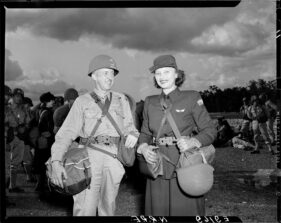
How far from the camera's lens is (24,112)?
20.2 ft

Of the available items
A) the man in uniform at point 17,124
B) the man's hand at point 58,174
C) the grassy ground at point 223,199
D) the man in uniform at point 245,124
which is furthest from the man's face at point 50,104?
the man in uniform at point 245,124

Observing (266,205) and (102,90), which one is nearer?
(102,90)

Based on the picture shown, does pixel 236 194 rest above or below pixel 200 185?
below

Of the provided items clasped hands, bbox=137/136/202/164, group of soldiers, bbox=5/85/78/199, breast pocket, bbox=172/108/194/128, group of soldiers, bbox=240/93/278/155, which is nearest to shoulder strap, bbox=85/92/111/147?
clasped hands, bbox=137/136/202/164

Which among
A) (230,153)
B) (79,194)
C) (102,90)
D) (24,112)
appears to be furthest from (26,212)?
(230,153)

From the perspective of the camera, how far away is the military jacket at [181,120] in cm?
322

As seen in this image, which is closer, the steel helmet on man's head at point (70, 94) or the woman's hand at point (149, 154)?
the woman's hand at point (149, 154)

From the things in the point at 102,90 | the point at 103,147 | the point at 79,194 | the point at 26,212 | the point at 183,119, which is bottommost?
the point at 26,212

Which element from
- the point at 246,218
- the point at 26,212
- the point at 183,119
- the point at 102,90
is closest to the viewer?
the point at 183,119

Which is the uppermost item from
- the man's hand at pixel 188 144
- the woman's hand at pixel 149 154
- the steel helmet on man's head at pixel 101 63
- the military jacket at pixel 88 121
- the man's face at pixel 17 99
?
the steel helmet on man's head at pixel 101 63

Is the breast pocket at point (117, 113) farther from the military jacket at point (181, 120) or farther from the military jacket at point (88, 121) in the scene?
the military jacket at point (181, 120)

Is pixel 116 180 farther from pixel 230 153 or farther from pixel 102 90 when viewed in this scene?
pixel 230 153

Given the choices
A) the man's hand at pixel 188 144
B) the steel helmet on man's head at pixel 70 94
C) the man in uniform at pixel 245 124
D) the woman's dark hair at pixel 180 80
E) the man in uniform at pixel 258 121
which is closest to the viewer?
the man's hand at pixel 188 144

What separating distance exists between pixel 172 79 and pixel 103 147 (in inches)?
38.8
